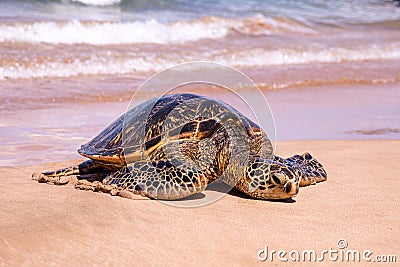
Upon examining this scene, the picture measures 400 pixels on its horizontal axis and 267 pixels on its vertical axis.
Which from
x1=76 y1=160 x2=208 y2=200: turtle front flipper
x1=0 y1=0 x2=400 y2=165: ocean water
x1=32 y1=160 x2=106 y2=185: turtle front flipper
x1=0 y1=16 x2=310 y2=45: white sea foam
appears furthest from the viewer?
x1=0 y1=16 x2=310 y2=45: white sea foam

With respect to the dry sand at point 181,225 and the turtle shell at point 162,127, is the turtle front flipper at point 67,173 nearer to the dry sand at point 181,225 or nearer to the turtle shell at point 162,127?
the dry sand at point 181,225

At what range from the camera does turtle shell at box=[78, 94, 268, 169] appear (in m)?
5.31

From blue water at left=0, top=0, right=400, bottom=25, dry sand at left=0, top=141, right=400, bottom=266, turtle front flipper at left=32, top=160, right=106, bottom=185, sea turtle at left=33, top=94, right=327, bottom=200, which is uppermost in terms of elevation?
blue water at left=0, top=0, right=400, bottom=25

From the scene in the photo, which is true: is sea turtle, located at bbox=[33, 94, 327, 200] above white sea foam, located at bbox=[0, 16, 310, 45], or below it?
below

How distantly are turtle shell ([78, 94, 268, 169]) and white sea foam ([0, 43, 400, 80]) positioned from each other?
691 centimetres

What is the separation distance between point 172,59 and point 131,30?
11.7 ft

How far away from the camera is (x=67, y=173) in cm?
577

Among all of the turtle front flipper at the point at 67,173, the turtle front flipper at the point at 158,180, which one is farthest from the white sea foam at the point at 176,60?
the turtle front flipper at the point at 158,180

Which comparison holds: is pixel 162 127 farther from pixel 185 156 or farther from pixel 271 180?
pixel 271 180

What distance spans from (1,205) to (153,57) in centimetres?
1028

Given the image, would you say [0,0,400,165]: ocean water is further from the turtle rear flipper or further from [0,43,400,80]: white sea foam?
the turtle rear flipper

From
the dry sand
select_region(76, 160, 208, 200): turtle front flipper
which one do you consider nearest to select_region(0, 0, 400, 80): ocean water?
select_region(76, 160, 208, 200): turtle front flipper

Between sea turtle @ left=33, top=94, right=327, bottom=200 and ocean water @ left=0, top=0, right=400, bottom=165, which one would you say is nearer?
sea turtle @ left=33, top=94, right=327, bottom=200

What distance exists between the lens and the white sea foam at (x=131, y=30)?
51.6ft
